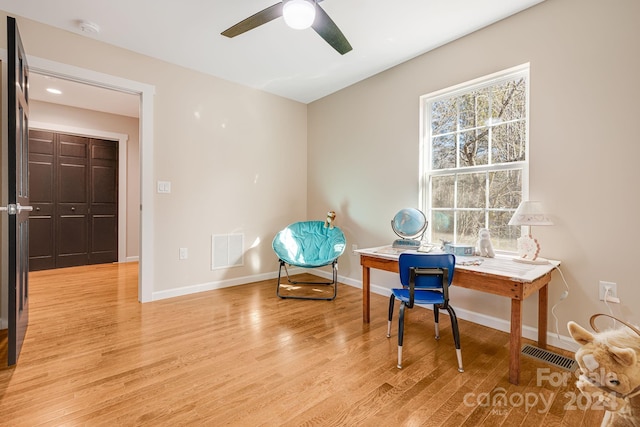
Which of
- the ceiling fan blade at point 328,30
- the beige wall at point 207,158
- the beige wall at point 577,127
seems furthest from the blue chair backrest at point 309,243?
the ceiling fan blade at point 328,30

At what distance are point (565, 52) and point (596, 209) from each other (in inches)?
44.7

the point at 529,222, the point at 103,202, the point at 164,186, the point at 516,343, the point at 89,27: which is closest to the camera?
the point at 516,343

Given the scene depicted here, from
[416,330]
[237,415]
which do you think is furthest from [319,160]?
[237,415]

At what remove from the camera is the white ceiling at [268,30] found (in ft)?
7.63

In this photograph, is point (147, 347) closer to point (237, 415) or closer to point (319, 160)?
point (237, 415)

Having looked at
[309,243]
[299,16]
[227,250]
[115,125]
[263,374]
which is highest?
[115,125]

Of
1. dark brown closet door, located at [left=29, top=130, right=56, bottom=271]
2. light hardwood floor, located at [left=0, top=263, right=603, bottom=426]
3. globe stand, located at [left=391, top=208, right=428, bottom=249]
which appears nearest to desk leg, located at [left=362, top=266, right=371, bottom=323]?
light hardwood floor, located at [left=0, top=263, right=603, bottom=426]

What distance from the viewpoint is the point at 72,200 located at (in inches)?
190

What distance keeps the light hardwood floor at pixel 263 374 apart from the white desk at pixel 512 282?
25cm

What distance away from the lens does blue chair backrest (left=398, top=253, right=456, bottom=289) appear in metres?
1.86

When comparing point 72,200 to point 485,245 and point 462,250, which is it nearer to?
point 462,250

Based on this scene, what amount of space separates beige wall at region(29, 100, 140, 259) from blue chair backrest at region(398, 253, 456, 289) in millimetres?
4722

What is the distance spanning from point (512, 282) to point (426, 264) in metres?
0.49

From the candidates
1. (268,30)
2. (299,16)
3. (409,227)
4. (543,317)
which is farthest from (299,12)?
(543,317)
